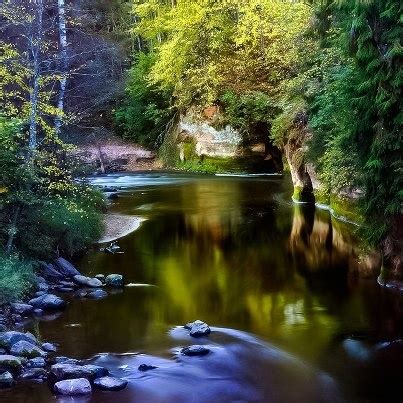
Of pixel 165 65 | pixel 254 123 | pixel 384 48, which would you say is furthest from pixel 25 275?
pixel 165 65

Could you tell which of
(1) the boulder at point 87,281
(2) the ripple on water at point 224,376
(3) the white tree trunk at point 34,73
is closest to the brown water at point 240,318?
(2) the ripple on water at point 224,376

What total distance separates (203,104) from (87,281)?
2480cm

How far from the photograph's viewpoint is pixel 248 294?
38.2ft

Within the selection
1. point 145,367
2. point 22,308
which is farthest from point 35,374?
point 22,308

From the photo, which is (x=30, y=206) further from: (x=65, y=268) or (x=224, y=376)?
(x=224, y=376)

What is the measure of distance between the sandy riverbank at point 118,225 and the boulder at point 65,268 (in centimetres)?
369

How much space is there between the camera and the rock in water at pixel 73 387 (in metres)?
6.96

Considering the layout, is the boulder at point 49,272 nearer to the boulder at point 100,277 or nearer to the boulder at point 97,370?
the boulder at point 100,277

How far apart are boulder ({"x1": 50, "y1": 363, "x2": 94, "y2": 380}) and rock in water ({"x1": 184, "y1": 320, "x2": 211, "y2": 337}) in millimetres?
2238

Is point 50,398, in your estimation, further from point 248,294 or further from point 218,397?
point 248,294

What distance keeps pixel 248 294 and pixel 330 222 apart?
8621mm

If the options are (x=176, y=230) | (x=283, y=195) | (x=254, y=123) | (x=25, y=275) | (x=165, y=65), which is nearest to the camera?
(x=25, y=275)

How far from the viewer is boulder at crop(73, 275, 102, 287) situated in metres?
12.0

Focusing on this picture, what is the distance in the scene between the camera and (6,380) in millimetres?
7172
